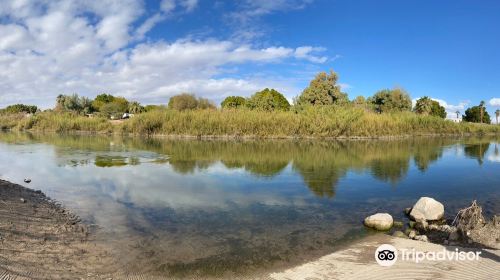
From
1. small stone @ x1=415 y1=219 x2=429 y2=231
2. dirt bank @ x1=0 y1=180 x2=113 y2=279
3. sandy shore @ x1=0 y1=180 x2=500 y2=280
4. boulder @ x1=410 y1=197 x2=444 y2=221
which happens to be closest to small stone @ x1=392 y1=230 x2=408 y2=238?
sandy shore @ x1=0 y1=180 x2=500 y2=280

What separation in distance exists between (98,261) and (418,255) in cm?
522

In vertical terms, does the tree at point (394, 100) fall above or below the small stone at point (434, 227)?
above

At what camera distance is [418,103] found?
68000 mm

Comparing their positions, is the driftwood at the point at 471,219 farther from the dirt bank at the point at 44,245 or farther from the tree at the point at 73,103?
the tree at the point at 73,103

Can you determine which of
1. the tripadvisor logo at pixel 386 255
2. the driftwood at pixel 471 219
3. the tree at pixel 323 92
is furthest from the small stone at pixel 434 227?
the tree at pixel 323 92

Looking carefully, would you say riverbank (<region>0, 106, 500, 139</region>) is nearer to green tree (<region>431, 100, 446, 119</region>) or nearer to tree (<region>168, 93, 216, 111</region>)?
tree (<region>168, 93, 216, 111</region>)

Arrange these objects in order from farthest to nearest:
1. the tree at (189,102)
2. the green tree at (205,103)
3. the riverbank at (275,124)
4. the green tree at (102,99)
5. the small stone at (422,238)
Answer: the green tree at (102,99) → the tree at (189,102) → the green tree at (205,103) → the riverbank at (275,124) → the small stone at (422,238)

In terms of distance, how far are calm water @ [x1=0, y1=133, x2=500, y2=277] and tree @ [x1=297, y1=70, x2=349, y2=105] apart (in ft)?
110

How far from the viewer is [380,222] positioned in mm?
8266

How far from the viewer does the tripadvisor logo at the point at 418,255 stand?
6160mm

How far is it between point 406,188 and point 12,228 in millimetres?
11199

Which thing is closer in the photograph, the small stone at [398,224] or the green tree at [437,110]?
the small stone at [398,224]

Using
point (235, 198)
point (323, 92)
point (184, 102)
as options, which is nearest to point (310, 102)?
point (323, 92)

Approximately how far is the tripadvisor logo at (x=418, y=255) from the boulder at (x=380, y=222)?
1.53m
